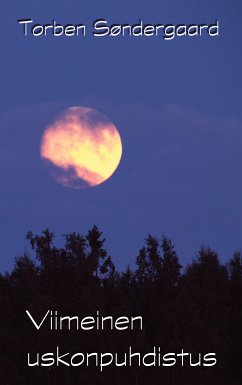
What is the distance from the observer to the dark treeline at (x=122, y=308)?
3088 inches

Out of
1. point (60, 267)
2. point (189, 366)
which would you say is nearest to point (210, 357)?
point (189, 366)

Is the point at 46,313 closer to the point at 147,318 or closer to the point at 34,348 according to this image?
the point at 34,348

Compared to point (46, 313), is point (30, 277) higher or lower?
higher

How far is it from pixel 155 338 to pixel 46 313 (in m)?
9.33

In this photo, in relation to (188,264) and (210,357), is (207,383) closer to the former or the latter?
(210,357)

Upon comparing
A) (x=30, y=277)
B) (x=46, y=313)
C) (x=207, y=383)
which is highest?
(x=30, y=277)

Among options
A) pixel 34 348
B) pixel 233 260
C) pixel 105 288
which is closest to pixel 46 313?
pixel 34 348

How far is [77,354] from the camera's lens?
260 feet

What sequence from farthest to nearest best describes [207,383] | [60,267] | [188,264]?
[188,264] < [60,267] < [207,383]

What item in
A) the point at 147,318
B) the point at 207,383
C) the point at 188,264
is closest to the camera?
the point at 207,383

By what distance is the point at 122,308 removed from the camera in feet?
266

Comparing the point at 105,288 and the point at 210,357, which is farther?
the point at 105,288

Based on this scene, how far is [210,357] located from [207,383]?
328 centimetres

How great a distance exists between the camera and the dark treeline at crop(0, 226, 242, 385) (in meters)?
78.4
